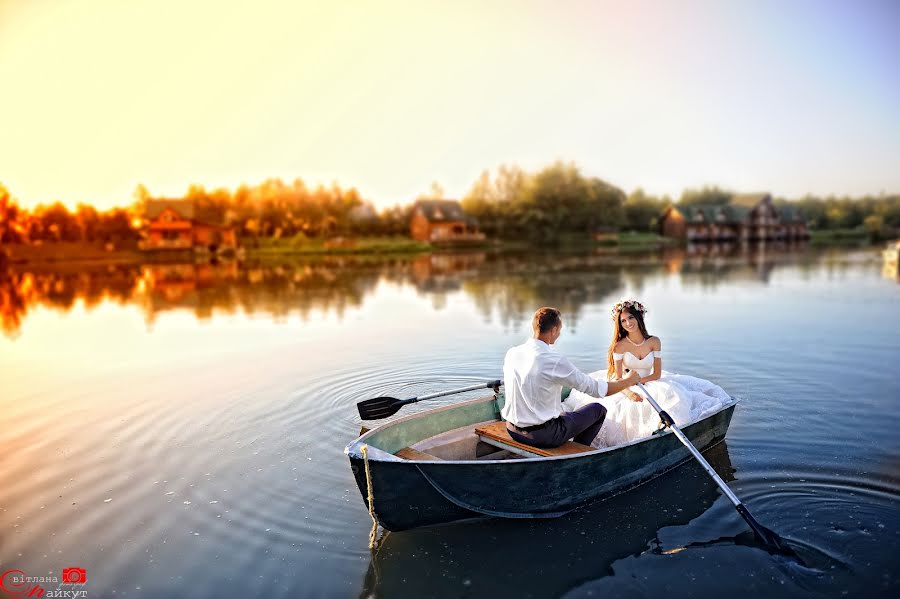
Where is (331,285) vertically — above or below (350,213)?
below

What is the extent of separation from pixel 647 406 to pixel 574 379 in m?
1.40

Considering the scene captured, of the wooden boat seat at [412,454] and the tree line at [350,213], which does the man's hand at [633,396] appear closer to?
the wooden boat seat at [412,454]

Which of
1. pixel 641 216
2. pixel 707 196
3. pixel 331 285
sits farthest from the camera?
pixel 707 196

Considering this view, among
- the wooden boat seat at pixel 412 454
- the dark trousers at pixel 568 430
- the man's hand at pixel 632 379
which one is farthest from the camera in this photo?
the man's hand at pixel 632 379

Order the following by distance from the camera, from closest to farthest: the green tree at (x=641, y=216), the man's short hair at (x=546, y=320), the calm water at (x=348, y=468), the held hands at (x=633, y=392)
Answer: the calm water at (x=348, y=468)
the man's short hair at (x=546, y=320)
the held hands at (x=633, y=392)
the green tree at (x=641, y=216)

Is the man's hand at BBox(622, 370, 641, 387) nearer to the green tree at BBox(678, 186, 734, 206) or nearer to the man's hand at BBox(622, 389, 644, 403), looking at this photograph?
the man's hand at BBox(622, 389, 644, 403)

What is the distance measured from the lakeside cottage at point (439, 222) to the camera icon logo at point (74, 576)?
210 feet

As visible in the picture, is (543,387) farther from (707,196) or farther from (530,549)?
(707,196)

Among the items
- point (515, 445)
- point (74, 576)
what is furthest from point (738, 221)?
point (74, 576)

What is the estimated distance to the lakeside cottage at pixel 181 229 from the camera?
205 ft

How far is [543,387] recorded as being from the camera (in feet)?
19.0

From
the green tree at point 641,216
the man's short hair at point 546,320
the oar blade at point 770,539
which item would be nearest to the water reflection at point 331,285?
the man's short hair at point 546,320

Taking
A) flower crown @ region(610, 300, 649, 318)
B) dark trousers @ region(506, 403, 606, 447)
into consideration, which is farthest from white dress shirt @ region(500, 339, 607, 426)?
flower crown @ region(610, 300, 649, 318)

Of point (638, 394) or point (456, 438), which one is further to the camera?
point (638, 394)
